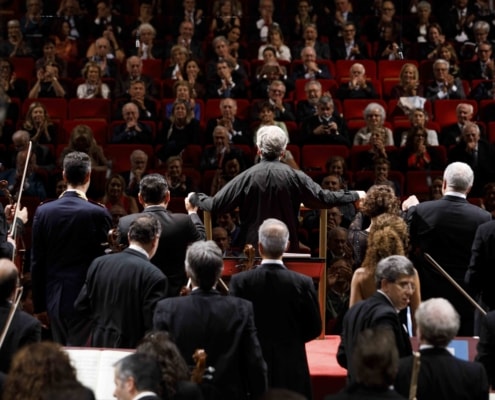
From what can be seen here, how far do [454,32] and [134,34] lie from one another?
3.73 metres

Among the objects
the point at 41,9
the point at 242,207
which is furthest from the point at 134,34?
the point at 242,207

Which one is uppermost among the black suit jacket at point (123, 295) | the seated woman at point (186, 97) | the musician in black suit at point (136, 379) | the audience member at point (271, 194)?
the seated woman at point (186, 97)

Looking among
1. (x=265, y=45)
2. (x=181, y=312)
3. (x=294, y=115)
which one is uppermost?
(x=265, y=45)

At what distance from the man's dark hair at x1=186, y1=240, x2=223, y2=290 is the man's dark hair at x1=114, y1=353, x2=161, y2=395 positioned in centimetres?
83

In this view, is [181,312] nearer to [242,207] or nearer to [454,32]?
[242,207]

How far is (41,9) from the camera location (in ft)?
42.9

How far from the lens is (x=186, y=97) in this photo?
1095 centimetres

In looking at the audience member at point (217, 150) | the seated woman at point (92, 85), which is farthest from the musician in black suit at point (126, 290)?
→ the seated woman at point (92, 85)

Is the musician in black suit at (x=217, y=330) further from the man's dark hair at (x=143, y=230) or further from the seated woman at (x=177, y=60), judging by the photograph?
the seated woman at (x=177, y=60)

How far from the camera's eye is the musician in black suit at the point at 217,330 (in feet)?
16.3

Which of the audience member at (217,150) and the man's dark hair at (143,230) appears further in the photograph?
the audience member at (217,150)

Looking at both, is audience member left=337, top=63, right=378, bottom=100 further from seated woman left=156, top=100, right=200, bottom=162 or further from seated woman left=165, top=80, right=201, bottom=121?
seated woman left=156, top=100, right=200, bottom=162

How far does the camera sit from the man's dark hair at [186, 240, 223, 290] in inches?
198

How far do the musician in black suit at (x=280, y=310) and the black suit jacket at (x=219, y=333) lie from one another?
324mm
